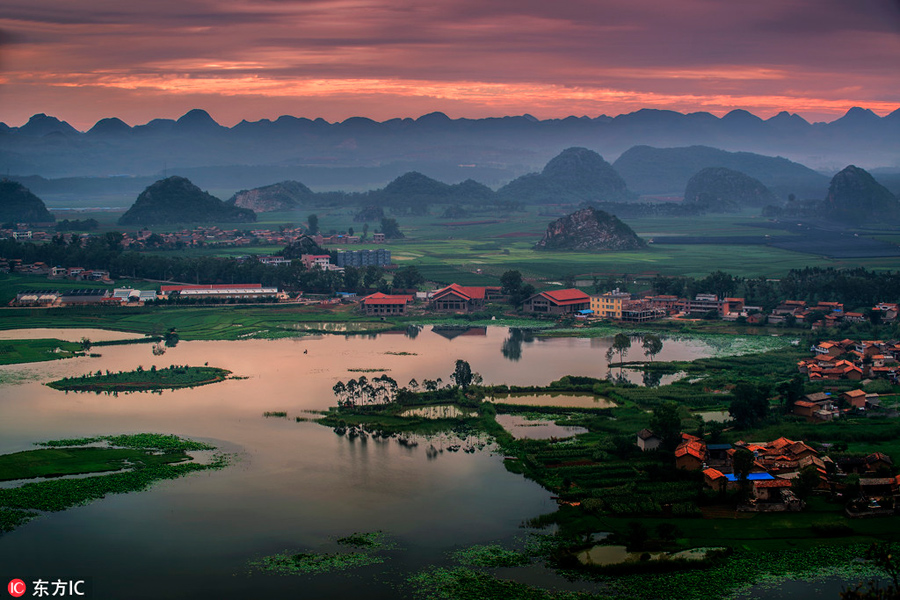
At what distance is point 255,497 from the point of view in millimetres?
15109

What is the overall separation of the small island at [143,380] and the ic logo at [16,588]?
10637mm

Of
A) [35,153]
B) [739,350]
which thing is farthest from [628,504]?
[35,153]

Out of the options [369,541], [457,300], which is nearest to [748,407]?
[369,541]

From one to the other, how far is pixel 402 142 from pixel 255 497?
7207 inches

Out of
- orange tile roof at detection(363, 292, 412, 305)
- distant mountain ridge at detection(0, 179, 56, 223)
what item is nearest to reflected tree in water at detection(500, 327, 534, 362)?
orange tile roof at detection(363, 292, 412, 305)

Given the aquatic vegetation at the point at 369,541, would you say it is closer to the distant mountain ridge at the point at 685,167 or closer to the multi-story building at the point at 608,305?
the multi-story building at the point at 608,305

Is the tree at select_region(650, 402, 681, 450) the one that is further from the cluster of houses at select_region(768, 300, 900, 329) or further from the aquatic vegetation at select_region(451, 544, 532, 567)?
the cluster of houses at select_region(768, 300, 900, 329)

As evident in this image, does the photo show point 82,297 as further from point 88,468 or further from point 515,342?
point 88,468

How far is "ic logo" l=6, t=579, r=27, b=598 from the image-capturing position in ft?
38.7

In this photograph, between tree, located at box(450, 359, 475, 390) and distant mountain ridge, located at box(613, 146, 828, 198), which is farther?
distant mountain ridge, located at box(613, 146, 828, 198)

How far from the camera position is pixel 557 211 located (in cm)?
8738

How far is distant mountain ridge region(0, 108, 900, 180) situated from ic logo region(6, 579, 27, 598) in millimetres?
150317

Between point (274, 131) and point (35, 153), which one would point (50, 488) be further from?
point (274, 131)

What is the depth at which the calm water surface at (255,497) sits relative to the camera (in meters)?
12.5
